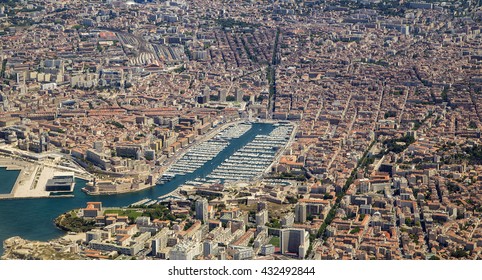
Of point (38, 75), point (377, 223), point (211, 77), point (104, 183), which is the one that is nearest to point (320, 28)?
point (211, 77)

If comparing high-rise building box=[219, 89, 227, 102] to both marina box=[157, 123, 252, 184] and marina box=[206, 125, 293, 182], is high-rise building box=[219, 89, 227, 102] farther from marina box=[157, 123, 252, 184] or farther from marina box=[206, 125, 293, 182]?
marina box=[206, 125, 293, 182]

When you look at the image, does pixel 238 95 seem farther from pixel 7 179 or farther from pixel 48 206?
pixel 48 206

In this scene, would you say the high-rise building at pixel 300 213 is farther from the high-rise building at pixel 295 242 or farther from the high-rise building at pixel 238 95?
the high-rise building at pixel 238 95

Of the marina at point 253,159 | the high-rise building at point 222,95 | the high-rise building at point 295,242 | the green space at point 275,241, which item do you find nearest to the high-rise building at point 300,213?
the green space at point 275,241

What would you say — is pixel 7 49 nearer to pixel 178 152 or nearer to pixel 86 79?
pixel 86 79

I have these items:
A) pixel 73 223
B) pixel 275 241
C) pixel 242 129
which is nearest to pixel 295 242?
pixel 275 241

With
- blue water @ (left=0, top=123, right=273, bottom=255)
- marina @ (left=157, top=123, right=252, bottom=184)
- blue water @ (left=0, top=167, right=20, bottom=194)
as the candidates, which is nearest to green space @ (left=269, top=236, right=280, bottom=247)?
blue water @ (left=0, top=123, right=273, bottom=255)
